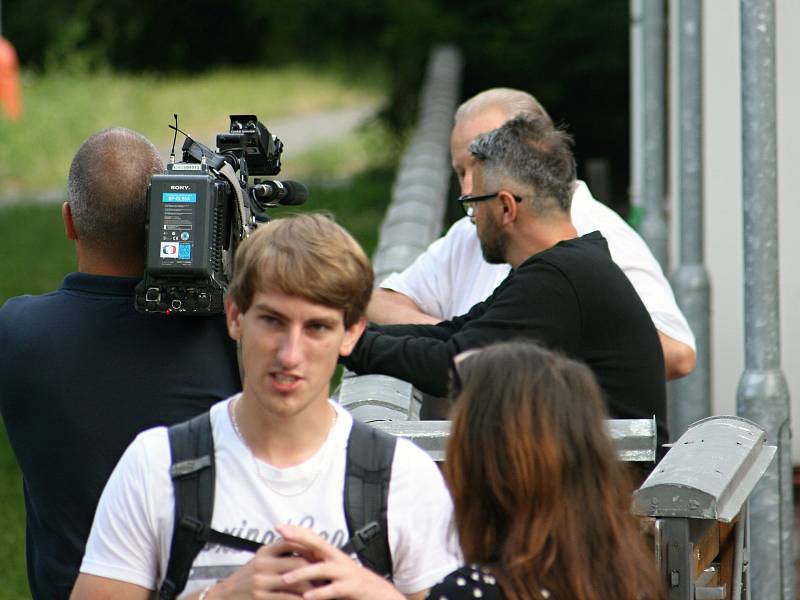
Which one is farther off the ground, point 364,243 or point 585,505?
point 364,243

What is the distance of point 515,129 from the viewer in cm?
418

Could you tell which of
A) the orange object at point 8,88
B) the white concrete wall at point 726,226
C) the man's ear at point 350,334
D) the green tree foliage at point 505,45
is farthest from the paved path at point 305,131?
the man's ear at point 350,334

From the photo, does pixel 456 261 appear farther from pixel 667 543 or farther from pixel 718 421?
pixel 667 543

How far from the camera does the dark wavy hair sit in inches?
97.1

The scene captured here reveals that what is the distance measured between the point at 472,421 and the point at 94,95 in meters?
26.8

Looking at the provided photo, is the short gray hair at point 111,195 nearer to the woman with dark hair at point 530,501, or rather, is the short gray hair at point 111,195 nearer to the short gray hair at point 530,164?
the woman with dark hair at point 530,501

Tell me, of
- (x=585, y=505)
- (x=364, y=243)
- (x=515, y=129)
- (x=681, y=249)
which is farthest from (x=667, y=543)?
(x=364, y=243)

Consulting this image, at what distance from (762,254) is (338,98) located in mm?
27326

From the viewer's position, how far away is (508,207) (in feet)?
13.6

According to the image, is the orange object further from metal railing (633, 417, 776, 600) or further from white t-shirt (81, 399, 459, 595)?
white t-shirt (81, 399, 459, 595)

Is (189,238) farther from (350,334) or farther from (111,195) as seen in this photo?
(350,334)

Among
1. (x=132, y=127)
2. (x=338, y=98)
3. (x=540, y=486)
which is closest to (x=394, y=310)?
(x=540, y=486)

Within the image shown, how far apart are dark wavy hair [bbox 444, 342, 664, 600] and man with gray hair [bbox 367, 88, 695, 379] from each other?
2.09 meters

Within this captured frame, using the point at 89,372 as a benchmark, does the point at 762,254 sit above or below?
above
